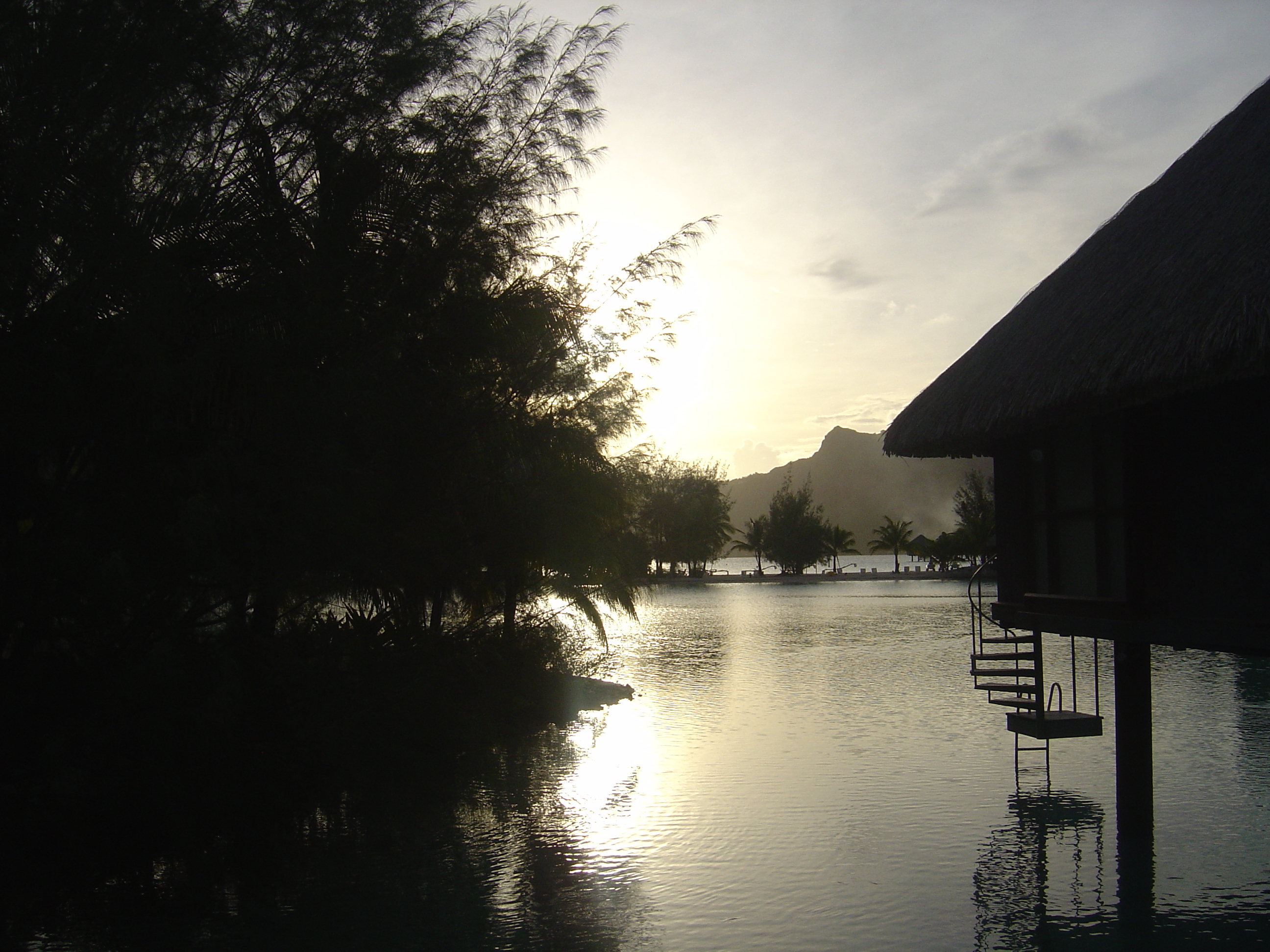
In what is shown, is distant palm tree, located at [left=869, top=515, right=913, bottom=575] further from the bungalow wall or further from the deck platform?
the bungalow wall

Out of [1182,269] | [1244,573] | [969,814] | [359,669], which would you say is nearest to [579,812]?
[359,669]

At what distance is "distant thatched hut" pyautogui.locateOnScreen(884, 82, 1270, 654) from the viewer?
6879 mm

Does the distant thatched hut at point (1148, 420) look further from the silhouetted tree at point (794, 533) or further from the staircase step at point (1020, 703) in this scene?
the silhouetted tree at point (794, 533)

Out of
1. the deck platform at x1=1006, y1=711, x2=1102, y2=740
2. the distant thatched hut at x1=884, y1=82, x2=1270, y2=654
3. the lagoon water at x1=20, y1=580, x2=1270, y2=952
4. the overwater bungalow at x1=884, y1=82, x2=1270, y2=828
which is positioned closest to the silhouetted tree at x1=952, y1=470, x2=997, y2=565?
the lagoon water at x1=20, y1=580, x2=1270, y2=952

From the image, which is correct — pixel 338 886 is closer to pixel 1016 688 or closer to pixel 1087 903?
pixel 1087 903

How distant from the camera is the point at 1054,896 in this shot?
307 inches

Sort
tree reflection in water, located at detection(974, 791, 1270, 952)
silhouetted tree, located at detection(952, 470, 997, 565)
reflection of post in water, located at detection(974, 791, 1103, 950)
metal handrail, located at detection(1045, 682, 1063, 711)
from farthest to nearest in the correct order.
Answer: silhouetted tree, located at detection(952, 470, 997, 565) → metal handrail, located at detection(1045, 682, 1063, 711) → reflection of post in water, located at detection(974, 791, 1103, 950) → tree reflection in water, located at detection(974, 791, 1270, 952)

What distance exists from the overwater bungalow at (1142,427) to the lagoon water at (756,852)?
145cm

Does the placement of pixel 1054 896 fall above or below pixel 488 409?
below

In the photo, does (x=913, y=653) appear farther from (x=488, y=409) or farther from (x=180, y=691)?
(x=180, y=691)

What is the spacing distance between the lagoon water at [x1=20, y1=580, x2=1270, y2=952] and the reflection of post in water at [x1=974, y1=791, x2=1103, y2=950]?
27mm

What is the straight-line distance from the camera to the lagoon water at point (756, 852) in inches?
277

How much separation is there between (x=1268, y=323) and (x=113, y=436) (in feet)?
26.1

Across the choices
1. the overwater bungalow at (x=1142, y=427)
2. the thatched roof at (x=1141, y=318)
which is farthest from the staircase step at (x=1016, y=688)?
the thatched roof at (x=1141, y=318)
